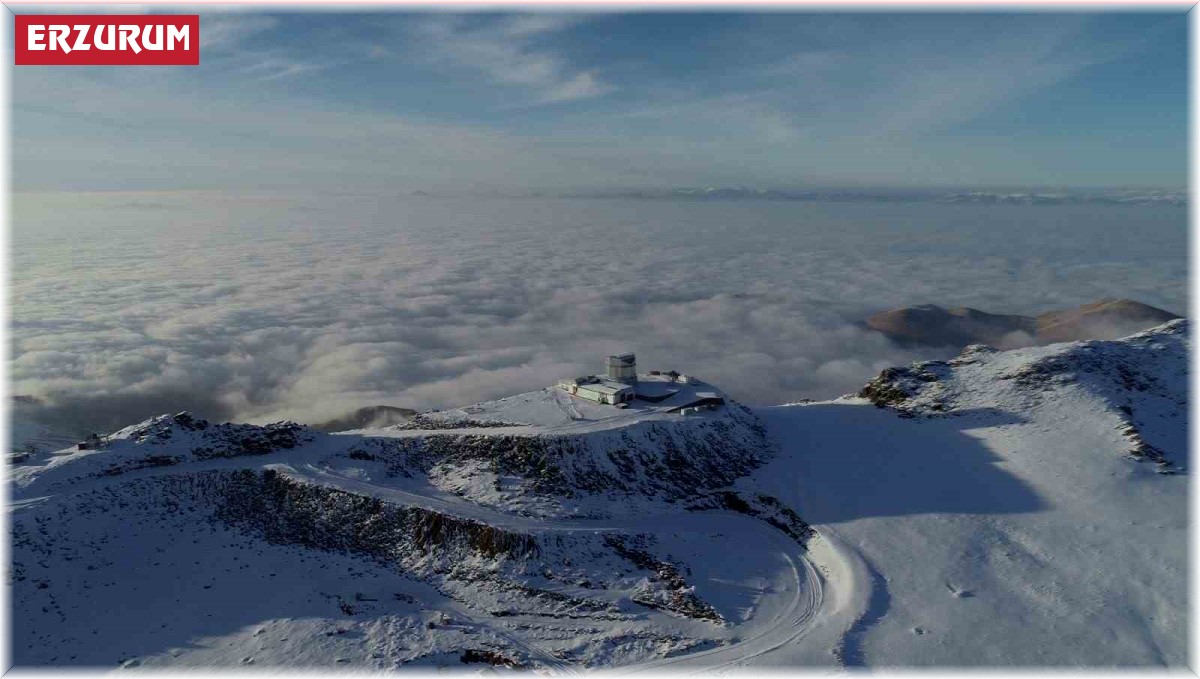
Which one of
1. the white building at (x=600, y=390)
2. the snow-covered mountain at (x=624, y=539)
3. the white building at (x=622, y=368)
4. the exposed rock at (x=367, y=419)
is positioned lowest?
the exposed rock at (x=367, y=419)

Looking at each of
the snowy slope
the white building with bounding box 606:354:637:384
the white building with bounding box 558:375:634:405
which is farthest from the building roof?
the snowy slope

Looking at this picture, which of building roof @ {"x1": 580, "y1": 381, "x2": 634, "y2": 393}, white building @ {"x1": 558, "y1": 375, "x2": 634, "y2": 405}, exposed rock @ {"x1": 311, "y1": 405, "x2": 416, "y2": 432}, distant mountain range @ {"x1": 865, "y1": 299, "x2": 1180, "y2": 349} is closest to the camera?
white building @ {"x1": 558, "y1": 375, "x2": 634, "y2": 405}

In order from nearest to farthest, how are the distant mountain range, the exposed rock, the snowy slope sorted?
the snowy slope < the exposed rock < the distant mountain range

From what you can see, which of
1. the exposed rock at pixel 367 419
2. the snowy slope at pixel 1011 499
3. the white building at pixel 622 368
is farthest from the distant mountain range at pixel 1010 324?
the exposed rock at pixel 367 419

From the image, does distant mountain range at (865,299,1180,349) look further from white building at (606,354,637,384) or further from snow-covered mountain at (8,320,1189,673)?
white building at (606,354,637,384)

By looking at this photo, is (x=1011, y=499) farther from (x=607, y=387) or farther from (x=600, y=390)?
(x=600, y=390)

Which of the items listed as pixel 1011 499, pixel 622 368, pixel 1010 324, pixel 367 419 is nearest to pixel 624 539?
pixel 622 368

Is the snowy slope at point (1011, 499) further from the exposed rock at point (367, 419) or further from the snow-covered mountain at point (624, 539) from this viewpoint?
the exposed rock at point (367, 419)
